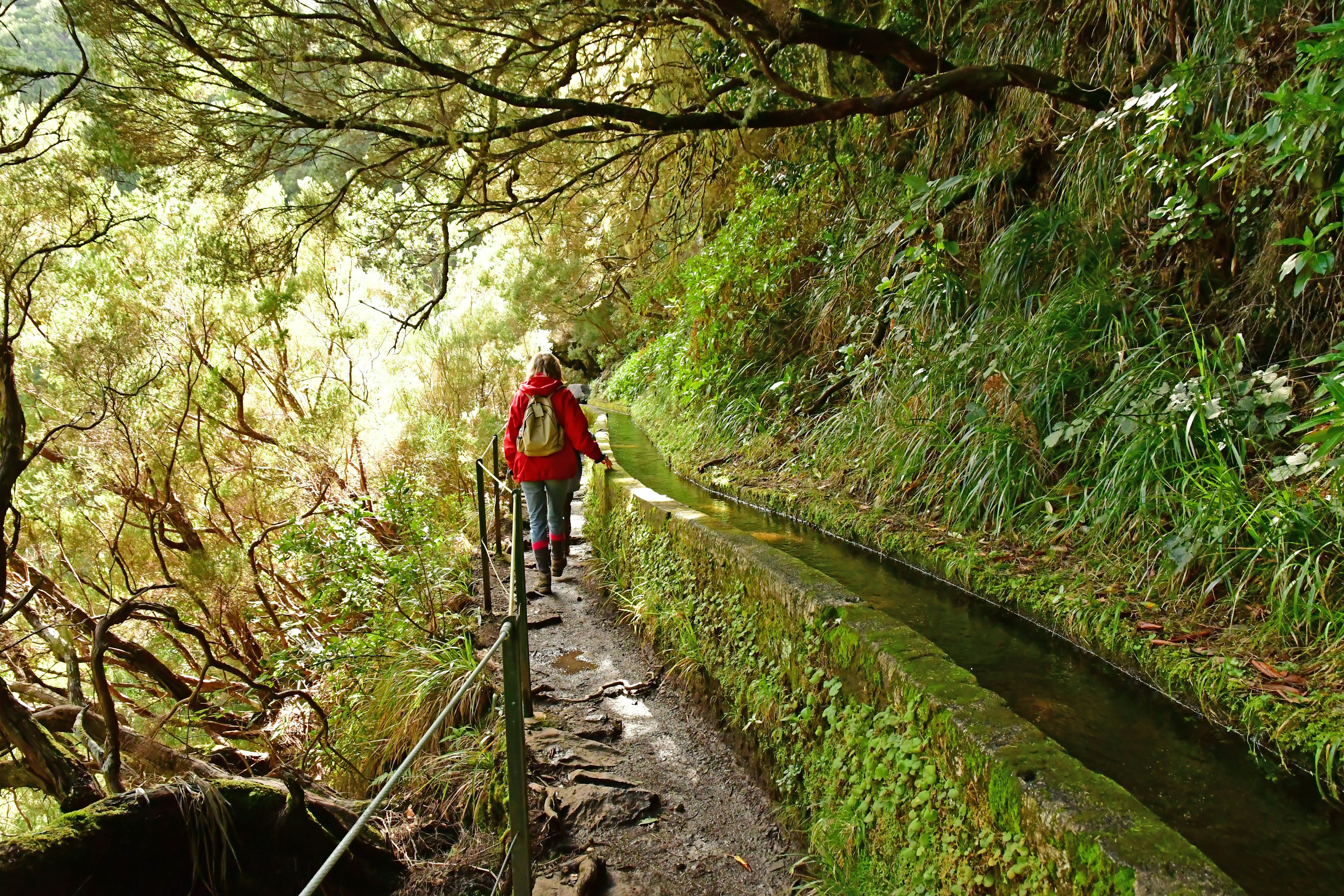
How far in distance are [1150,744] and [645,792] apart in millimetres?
2137

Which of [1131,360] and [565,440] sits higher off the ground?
[1131,360]

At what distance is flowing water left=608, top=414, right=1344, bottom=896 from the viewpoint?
2.17 m

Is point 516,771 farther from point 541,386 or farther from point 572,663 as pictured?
point 541,386

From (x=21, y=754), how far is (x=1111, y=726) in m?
4.45

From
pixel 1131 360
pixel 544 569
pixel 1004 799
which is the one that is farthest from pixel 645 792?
pixel 1131 360

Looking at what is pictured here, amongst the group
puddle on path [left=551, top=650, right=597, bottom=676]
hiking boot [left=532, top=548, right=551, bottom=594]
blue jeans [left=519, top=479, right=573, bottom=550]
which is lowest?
puddle on path [left=551, top=650, right=597, bottom=676]

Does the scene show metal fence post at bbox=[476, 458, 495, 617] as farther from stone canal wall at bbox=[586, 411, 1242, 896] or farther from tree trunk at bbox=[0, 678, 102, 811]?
tree trunk at bbox=[0, 678, 102, 811]

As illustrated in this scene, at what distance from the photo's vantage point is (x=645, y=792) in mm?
3527

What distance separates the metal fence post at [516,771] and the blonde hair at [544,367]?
12.4 feet

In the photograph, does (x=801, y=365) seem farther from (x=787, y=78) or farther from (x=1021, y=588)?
(x=1021, y=588)

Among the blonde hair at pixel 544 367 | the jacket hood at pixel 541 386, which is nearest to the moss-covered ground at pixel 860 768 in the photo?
the jacket hood at pixel 541 386

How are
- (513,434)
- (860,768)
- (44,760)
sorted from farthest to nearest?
(513,434) → (44,760) → (860,768)

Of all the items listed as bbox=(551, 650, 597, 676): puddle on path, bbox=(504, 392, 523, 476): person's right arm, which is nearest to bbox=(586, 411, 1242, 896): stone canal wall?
bbox=(551, 650, 597, 676): puddle on path

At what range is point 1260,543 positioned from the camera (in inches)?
121
